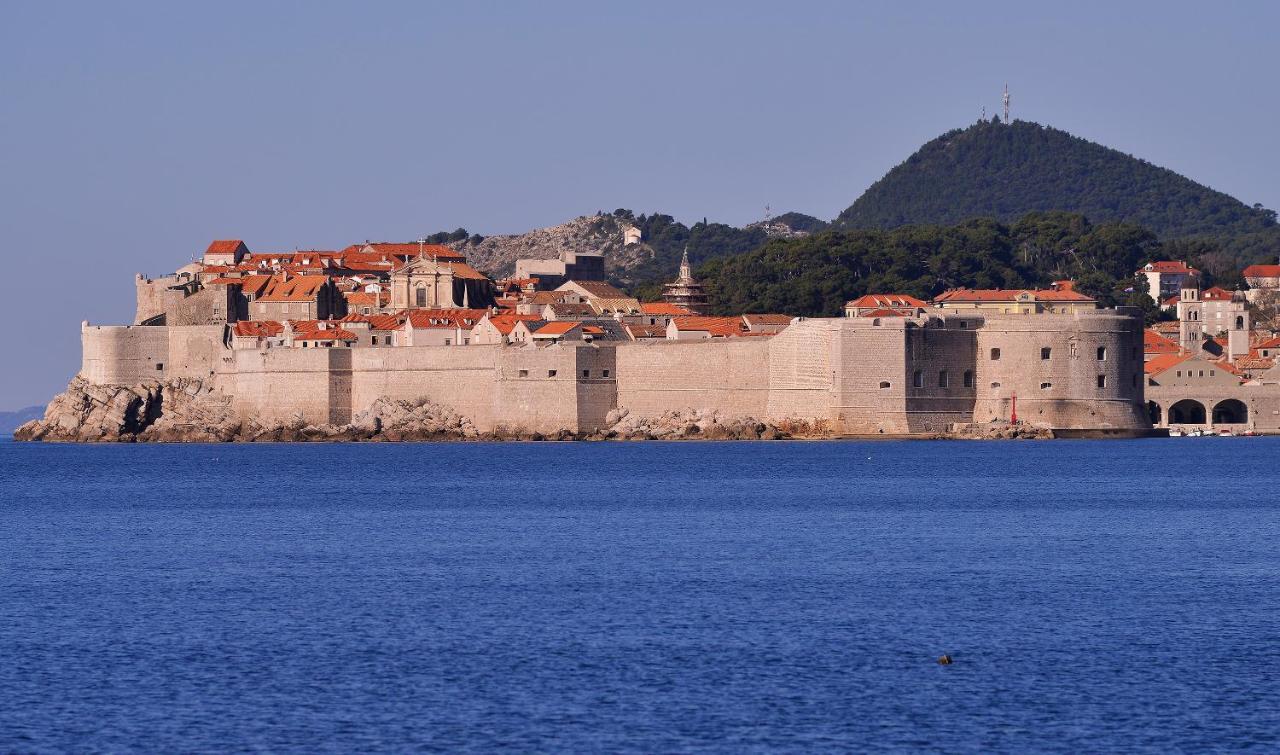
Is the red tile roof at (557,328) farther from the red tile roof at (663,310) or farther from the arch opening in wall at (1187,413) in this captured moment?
the arch opening in wall at (1187,413)

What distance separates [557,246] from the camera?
121 meters

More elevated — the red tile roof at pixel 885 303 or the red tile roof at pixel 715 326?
the red tile roof at pixel 885 303

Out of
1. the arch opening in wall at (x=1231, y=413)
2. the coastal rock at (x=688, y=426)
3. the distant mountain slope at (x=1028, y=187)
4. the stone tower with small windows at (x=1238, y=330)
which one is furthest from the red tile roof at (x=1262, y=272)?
the distant mountain slope at (x=1028, y=187)

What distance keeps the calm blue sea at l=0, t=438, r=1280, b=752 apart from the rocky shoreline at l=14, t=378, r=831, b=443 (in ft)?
50.4

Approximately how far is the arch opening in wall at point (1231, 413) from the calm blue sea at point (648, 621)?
2244 centimetres

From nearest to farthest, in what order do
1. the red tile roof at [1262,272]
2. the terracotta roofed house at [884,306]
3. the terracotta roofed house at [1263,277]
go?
the terracotta roofed house at [884,306] < the terracotta roofed house at [1263,277] < the red tile roof at [1262,272]

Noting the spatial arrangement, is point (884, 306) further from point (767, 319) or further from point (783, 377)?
point (783, 377)

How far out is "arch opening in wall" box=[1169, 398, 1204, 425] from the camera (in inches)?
2125

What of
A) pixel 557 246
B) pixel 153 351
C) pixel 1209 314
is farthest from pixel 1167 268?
pixel 557 246

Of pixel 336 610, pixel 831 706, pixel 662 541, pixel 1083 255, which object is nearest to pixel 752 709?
pixel 831 706

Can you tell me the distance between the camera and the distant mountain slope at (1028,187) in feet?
447

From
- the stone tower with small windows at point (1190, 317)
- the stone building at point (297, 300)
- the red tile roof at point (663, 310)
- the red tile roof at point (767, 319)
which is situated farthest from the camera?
A: the stone tower with small windows at point (1190, 317)

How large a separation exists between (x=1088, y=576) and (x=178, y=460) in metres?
30.3

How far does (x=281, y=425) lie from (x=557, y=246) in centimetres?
7061
